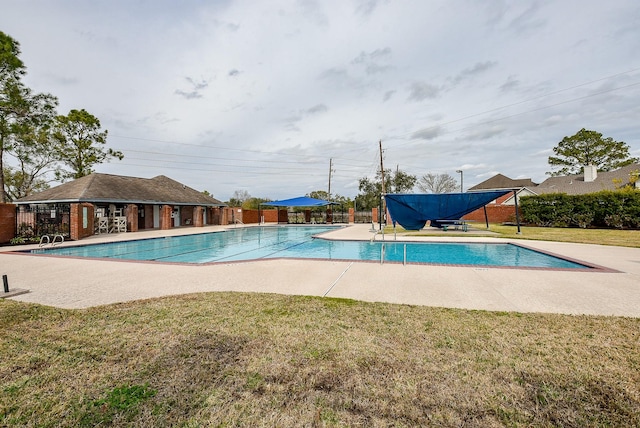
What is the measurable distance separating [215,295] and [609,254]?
1214cm

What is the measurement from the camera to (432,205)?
1702cm

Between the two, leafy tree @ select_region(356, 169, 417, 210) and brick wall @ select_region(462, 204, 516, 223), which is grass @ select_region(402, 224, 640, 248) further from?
leafy tree @ select_region(356, 169, 417, 210)

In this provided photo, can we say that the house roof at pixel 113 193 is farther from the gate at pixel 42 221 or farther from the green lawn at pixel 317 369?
the green lawn at pixel 317 369

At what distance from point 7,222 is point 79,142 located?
16.9m

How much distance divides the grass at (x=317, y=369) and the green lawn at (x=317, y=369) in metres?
0.01

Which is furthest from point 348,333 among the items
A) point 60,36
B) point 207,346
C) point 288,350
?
point 60,36

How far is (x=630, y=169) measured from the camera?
25234 millimetres

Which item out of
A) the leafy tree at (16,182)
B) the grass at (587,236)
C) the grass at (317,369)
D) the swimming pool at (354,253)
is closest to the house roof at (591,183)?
the grass at (587,236)

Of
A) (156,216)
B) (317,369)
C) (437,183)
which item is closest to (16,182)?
(156,216)

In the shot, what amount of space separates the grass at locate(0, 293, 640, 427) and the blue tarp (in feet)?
43.5

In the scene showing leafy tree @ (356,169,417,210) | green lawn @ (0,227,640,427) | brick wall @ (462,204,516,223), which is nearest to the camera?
green lawn @ (0,227,640,427)

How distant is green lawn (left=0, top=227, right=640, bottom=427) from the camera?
77.3 inches

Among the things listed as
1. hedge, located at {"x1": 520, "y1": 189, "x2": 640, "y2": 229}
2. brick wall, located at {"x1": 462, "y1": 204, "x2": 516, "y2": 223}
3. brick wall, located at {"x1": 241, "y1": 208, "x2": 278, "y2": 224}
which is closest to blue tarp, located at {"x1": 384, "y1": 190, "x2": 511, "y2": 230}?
hedge, located at {"x1": 520, "y1": 189, "x2": 640, "y2": 229}

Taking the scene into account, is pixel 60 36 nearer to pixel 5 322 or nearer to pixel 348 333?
pixel 5 322
